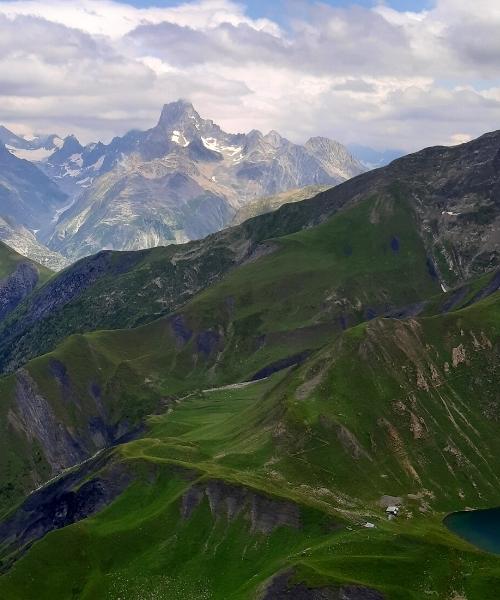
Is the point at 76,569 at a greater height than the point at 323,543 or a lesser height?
lesser

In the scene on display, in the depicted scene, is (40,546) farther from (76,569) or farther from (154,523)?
(154,523)

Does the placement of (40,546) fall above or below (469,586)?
below

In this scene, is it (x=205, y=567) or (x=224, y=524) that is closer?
(x=205, y=567)

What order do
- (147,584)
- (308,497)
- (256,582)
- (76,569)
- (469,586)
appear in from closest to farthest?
1. (469,586)
2. (256,582)
3. (147,584)
4. (76,569)
5. (308,497)

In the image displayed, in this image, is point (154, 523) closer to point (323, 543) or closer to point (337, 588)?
point (323, 543)

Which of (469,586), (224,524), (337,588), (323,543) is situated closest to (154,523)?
(224,524)

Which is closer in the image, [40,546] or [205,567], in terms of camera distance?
[205,567]

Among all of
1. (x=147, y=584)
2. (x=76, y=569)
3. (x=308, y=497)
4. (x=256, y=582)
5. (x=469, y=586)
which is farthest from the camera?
(x=308, y=497)

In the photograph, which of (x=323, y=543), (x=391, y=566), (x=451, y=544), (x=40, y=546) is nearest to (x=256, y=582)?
(x=323, y=543)
